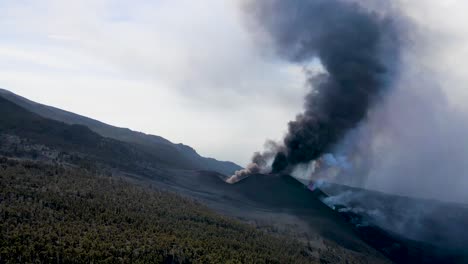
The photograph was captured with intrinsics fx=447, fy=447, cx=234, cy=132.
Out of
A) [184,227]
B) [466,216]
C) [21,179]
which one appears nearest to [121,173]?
[21,179]

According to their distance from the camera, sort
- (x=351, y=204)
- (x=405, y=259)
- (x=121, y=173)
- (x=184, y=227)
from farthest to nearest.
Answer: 1. (x=351, y=204)
2. (x=121, y=173)
3. (x=405, y=259)
4. (x=184, y=227)

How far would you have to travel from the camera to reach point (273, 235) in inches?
3725

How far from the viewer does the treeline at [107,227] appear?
2188 inches

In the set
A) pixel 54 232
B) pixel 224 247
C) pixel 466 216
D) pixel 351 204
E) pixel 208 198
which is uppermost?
pixel 466 216

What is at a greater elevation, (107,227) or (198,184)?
(198,184)

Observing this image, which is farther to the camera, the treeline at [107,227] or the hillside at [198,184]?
the hillside at [198,184]

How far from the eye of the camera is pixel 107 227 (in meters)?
67.2

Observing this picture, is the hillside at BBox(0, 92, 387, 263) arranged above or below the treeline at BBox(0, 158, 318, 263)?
above

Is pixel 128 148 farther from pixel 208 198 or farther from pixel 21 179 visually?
pixel 21 179

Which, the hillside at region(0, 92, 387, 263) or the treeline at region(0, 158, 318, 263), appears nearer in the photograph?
the treeline at region(0, 158, 318, 263)

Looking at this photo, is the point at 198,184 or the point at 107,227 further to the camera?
the point at 198,184

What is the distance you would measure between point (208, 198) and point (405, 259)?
54.4m

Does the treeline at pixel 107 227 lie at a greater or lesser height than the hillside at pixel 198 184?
lesser

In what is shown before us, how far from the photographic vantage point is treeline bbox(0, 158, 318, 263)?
5556 centimetres
